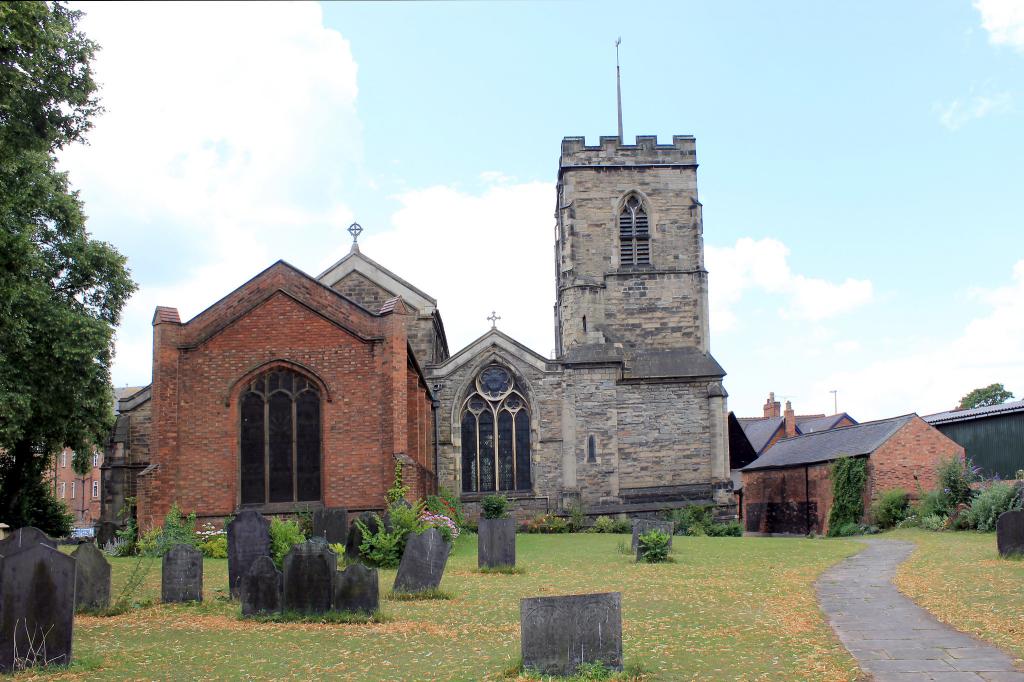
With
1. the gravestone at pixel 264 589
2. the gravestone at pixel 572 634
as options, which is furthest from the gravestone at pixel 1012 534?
the gravestone at pixel 264 589

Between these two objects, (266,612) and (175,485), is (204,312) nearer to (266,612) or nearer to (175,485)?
(175,485)

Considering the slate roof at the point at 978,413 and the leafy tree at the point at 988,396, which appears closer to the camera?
the slate roof at the point at 978,413

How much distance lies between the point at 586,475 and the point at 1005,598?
2230cm

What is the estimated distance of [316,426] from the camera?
24.7 meters

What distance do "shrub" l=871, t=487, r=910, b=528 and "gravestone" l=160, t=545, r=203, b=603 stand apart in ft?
78.4

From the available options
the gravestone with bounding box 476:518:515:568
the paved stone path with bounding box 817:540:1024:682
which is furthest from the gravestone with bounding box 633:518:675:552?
the paved stone path with bounding box 817:540:1024:682

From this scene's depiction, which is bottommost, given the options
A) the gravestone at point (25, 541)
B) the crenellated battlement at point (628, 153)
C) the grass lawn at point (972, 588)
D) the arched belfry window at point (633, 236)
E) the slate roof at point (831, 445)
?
the grass lawn at point (972, 588)

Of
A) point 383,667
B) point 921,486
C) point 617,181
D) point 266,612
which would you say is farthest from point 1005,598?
point 617,181

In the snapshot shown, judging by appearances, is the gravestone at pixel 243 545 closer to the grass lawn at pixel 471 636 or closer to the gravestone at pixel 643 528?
the grass lawn at pixel 471 636

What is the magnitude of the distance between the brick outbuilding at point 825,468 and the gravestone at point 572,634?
2547 cm

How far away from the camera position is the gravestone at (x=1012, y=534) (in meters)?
17.2

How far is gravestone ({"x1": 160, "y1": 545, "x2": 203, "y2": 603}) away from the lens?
1367 cm

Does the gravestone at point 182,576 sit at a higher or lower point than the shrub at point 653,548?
higher

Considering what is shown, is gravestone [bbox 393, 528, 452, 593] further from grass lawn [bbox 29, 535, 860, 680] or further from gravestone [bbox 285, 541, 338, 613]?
gravestone [bbox 285, 541, 338, 613]
